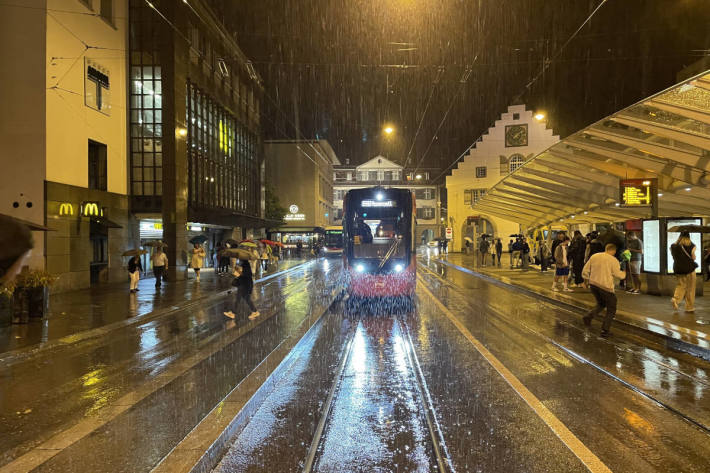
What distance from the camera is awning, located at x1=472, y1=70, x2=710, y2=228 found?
10.9m

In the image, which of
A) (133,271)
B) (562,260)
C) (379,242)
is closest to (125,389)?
(379,242)

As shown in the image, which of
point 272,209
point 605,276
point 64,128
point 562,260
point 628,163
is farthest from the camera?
point 272,209

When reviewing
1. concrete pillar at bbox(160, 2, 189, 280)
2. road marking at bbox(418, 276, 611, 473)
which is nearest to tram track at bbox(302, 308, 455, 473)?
road marking at bbox(418, 276, 611, 473)

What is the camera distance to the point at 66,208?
18609mm

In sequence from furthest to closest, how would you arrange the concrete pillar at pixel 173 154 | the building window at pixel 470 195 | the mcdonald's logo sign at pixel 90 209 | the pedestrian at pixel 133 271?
the building window at pixel 470 195 → the concrete pillar at pixel 173 154 → the mcdonald's logo sign at pixel 90 209 → the pedestrian at pixel 133 271

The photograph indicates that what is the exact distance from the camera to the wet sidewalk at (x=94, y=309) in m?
9.70

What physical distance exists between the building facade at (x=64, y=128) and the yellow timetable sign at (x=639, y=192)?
17.7 m

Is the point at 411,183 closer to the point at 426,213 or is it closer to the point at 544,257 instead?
the point at 426,213

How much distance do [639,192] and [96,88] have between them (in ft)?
68.0

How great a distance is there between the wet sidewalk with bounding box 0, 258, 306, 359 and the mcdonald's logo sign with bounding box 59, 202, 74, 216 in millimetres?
2922

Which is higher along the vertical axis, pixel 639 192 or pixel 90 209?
pixel 639 192

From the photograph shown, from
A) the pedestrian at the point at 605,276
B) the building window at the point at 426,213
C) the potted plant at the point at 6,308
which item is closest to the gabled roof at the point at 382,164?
the building window at the point at 426,213

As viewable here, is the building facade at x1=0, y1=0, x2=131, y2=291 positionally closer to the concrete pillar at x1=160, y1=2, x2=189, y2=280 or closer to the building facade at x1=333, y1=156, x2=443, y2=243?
the concrete pillar at x1=160, y1=2, x2=189, y2=280

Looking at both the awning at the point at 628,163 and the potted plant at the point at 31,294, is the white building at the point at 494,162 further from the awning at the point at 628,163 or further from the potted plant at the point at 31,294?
the potted plant at the point at 31,294
